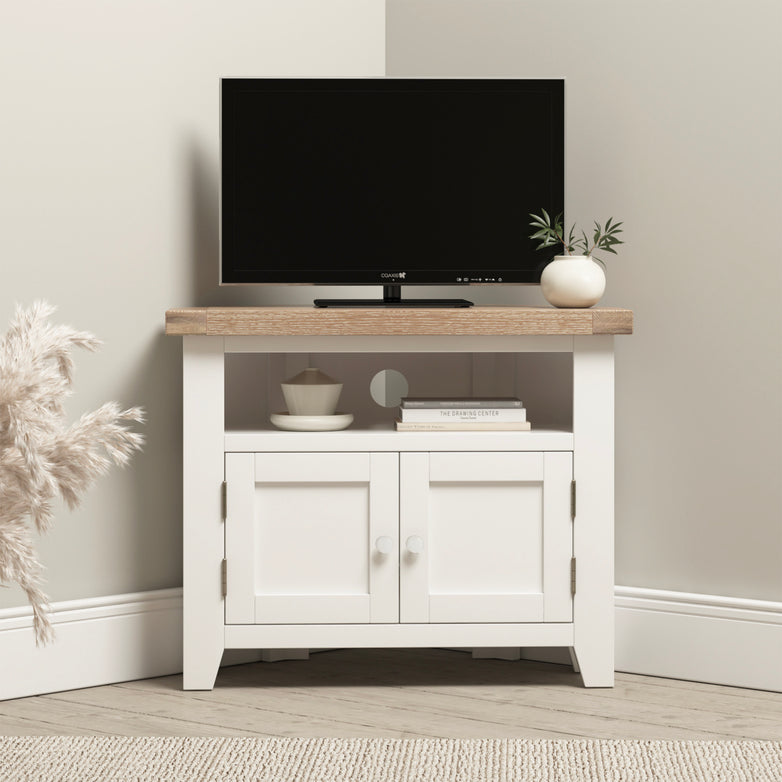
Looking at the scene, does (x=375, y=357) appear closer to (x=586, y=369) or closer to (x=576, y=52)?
(x=586, y=369)

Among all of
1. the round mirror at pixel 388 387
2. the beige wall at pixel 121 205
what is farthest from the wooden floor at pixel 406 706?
the round mirror at pixel 388 387

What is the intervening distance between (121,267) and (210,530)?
0.61 meters

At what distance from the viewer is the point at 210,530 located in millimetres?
2127

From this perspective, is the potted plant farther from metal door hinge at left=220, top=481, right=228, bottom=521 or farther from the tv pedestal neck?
metal door hinge at left=220, top=481, right=228, bottom=521

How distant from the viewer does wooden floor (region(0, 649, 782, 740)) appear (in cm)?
193

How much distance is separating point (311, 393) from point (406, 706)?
0.68 meters

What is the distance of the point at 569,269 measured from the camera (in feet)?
7.20

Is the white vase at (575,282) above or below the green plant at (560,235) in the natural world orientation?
below

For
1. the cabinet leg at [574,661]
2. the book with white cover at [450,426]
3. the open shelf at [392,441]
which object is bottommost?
the cabinet leg at [574,661]

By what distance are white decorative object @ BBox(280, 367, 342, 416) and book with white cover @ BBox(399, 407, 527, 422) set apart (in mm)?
173

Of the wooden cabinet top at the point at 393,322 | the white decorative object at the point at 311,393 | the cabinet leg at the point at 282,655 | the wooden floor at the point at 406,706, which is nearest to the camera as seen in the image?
the wooden floor at the point at 406,706

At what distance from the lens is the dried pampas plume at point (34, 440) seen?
2.13 feet

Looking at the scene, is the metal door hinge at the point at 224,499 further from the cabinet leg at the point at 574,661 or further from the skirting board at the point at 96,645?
the cabinet leg at the point at 574,661

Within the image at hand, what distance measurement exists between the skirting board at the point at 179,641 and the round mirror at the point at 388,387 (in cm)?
67
